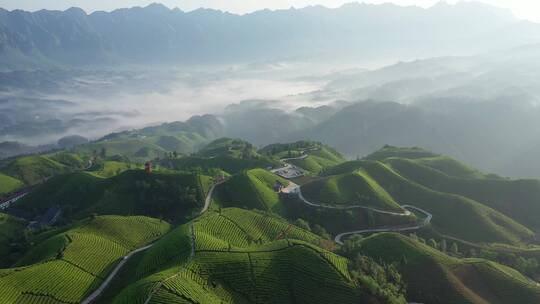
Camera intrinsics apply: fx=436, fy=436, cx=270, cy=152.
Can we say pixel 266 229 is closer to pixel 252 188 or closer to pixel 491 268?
pixel 252 188

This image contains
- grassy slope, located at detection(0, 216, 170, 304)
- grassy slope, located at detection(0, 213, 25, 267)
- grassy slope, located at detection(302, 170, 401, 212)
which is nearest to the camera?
grassy slope, located at detection(0, 216, 170, 304)

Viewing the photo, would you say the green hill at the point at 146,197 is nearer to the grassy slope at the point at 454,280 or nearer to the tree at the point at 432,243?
the grassy slope at the point at 454,280

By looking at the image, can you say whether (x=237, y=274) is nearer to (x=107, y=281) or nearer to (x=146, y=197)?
(x=107, y=281)

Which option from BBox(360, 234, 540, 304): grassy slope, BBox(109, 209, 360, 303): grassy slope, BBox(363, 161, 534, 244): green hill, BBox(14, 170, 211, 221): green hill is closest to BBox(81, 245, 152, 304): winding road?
BBox(109, 209, 360, 303): grassy slope

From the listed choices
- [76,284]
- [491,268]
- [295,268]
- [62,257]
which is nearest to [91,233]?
[62,257]

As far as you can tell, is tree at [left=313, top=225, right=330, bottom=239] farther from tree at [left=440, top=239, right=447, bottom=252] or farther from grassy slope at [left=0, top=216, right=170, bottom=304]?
grassy slope at [left=0, top=216, right=170, bottom=304]

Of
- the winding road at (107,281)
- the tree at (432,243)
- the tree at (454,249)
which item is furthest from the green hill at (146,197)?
the tree at (454,249)
